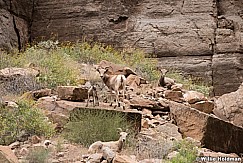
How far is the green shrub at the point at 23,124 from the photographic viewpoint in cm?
671

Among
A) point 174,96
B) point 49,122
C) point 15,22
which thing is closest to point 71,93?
point 49,122

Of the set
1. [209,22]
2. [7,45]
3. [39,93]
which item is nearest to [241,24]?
[209,22]

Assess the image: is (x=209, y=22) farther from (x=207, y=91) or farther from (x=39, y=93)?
(x=39, y=93)

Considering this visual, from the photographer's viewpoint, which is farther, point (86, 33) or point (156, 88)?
point (86, 33)

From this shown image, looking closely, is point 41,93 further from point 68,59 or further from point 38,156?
point 68,59

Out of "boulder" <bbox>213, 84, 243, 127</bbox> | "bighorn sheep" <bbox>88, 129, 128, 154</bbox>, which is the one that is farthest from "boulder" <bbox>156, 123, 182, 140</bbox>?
"boulder" <bbox>213, 84, 243, 127</bbox>

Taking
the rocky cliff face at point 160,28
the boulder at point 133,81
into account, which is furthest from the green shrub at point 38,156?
the rocky cliff face at point 160,28

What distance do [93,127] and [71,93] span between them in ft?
5.68

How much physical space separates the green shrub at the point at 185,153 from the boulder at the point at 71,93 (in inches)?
109

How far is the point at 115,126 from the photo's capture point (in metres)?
6.83

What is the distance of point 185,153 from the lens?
18.6 ft

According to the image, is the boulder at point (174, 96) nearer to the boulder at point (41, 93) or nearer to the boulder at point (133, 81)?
the boulder at point (133, 81)

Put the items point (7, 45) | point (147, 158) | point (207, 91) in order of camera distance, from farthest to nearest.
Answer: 1. point (7, 45)
2. point (207, 91)
3. point (147, 158)

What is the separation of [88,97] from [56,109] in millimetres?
722
